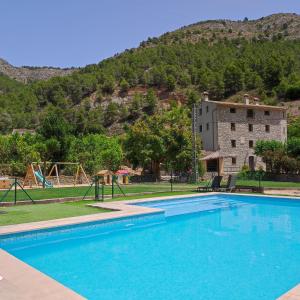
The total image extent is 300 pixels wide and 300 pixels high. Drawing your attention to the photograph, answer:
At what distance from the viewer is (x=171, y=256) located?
305 inches

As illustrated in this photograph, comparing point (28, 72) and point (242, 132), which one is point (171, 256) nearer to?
point (242, 132)

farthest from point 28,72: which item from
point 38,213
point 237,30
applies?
point 38,213

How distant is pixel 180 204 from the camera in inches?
618

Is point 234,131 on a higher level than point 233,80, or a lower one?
lower

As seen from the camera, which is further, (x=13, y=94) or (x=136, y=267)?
(x=13, y=94)

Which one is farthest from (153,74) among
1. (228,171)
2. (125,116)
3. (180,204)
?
(180,204)

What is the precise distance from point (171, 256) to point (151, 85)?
285 ft

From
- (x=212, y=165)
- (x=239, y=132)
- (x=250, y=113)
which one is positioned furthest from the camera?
(x=250, y=113)

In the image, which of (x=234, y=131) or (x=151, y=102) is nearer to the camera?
(x=234, y=131)

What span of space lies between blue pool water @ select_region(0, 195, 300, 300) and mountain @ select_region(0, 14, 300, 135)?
57.3 metres

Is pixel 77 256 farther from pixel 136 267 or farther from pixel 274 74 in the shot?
pixel 274 74

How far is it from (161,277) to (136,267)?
2.48ft

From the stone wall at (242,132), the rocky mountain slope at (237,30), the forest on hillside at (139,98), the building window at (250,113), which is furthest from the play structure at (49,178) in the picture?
the rocky mountain slope at (237,30)

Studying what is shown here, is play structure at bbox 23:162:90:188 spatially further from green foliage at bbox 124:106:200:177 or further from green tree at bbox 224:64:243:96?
green tree at bbox 224:64:243:96
